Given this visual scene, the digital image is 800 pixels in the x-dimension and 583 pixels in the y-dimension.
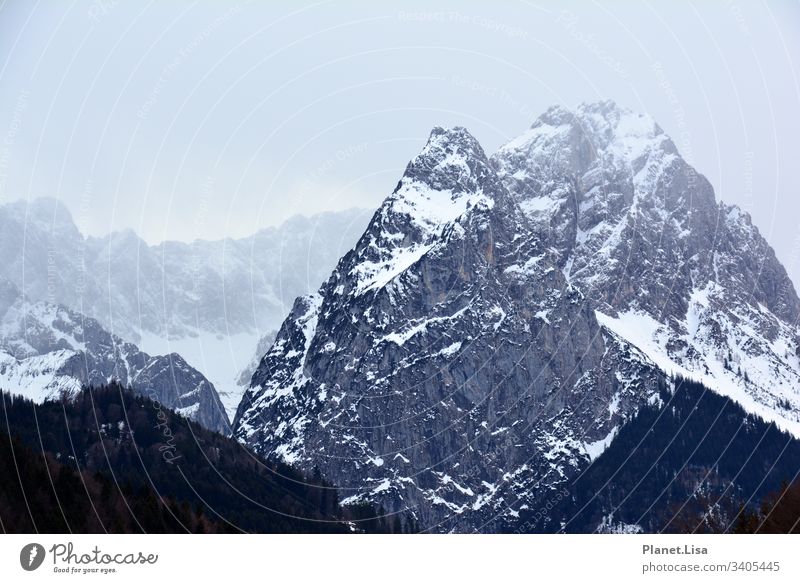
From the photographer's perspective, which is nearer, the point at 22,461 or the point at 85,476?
the point at 22,461

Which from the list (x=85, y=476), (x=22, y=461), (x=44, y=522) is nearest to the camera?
(x=44, y=522)
